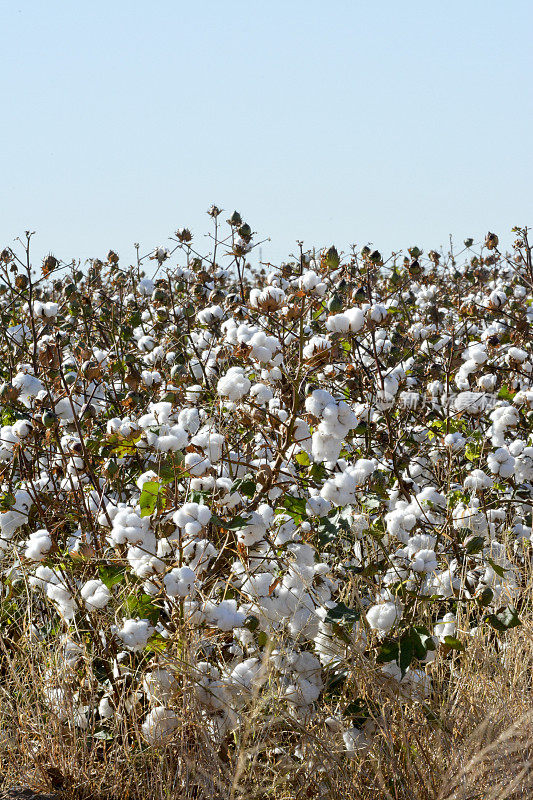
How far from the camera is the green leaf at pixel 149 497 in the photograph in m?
2.36

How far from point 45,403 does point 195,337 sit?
1.92 meters

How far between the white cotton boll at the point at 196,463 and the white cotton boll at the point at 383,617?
1.83 feet

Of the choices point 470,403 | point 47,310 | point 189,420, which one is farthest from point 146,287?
point 189,420

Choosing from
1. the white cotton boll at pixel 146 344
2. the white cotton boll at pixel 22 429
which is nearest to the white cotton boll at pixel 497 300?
the white cotton boll at pixel 146 344

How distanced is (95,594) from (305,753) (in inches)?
26.2

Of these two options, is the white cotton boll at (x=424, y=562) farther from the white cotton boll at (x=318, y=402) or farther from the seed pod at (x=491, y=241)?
the seed pod at (x=491, y=241)

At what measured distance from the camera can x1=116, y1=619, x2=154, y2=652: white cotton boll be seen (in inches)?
89.8

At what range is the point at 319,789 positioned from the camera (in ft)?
7.33

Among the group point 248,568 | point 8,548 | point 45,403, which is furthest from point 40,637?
point 248,568

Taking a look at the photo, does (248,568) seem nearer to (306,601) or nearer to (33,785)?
(306,601)

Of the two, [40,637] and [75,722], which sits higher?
[40,637]

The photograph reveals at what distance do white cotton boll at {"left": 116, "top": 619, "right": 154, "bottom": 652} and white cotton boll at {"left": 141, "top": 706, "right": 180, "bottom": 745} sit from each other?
0.16 m

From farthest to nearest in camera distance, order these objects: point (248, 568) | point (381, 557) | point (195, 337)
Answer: point (195, 337) < point (381, 557) < point (248, 568)

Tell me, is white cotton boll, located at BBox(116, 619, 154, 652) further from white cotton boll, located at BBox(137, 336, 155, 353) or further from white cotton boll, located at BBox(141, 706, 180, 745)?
white cotton boll, located at BBox(137, 336, 155, 353)
